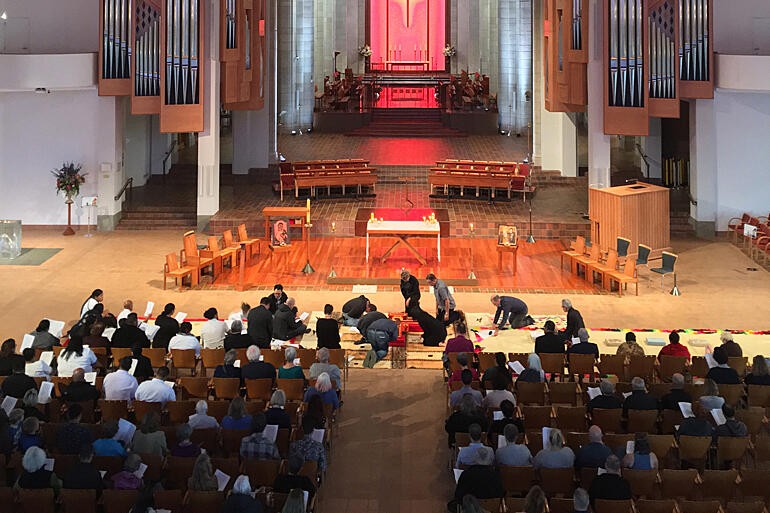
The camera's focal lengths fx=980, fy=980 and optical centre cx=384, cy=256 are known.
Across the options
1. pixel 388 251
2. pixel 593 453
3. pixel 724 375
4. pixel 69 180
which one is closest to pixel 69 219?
pixel 69 180

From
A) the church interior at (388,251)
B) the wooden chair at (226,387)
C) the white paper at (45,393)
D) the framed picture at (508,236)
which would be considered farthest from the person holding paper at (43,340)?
the framed picture at (508,236)

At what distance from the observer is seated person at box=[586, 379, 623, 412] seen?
973 centimetres

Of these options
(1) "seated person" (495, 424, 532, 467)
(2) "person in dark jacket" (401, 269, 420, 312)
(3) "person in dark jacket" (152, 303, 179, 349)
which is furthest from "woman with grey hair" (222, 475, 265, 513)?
(2) "person in dark jacket" (401, 269, 420, 312)

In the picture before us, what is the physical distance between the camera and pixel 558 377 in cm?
1203

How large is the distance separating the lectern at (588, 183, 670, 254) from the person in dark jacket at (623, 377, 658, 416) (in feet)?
30.1

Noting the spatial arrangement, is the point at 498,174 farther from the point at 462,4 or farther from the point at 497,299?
the point at 462,4

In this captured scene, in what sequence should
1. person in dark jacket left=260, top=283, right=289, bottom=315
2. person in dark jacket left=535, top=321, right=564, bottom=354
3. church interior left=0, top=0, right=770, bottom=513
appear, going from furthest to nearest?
person in dark jacket left=260, top=283, right=289, bottom=315
person in dark jacket left=535, top=321, right=564, bottom=354
church interior left=0, top=0, right=770, bottom=513

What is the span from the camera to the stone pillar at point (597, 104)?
20609 millimetres

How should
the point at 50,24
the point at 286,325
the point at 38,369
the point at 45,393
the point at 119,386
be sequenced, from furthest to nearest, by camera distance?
the point at 50,24
the point at 286,325
the point at 38,369
the point at 119,386
the point at 45,393

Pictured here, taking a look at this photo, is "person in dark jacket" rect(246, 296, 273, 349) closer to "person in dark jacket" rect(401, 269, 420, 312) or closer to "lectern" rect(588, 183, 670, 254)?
"person in dark jacket" rect(401, 269, 420, 312)

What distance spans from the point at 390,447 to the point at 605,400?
2.27 metres

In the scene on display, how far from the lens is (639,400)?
970 cm

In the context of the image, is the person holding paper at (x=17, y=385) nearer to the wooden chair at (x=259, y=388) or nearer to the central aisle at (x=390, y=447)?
the wooden chair at (x=259, y=388)

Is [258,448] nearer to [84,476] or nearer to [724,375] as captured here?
[84,476]
